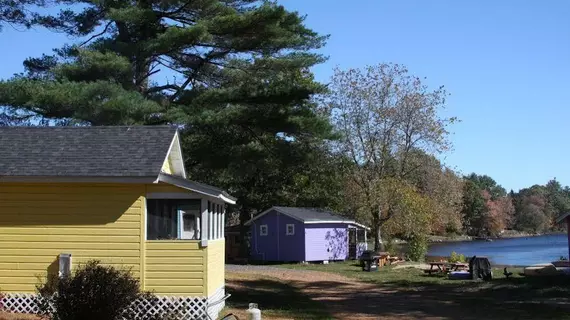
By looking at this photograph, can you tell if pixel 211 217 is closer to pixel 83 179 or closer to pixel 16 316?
pixel 83 179

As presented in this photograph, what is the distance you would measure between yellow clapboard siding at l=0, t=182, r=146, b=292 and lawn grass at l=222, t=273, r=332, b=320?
3365 millimetres

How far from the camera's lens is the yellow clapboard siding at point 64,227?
1395cm

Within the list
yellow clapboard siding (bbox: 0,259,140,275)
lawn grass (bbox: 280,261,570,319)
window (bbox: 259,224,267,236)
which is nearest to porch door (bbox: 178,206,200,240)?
yellow clapboard siding (bbox: 0,259,140,275)

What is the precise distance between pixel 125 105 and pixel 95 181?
7365mm

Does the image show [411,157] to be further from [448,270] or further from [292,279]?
[292,279]

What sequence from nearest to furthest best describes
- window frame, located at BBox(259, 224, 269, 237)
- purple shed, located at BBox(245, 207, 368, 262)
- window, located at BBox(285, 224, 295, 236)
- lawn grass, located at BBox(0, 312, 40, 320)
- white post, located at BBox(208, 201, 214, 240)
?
lawn grass, located at BBox(0, 312, 40, 320) → white post, located at BBox(208, 201, 214, 240) → purple shed, located at BBox(245, 207, 368, 262) → window, located at BBox(285, 224, 295, 236) → window frame, located at BBox(259, 224, 269, 237)

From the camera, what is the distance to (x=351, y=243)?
44.9 metres

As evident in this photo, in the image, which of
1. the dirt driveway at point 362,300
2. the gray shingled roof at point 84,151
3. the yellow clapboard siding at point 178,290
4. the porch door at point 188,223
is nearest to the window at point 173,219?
the porch door at point 188,223

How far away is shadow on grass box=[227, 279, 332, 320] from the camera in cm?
1669

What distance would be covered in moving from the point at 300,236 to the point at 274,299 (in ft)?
68.7

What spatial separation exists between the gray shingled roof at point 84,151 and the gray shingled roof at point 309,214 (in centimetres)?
2550

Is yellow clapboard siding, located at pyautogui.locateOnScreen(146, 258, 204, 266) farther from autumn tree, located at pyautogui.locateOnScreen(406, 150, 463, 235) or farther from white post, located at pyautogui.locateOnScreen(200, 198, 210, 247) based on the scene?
autumn tree, located at pyautogui.locateOnScreen(406, 150, 463, 235)

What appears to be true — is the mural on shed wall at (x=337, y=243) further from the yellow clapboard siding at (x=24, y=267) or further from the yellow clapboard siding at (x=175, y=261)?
the yellow clapboard siding at (x=24, y=267)

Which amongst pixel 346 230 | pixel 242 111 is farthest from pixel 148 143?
pixel 346 230
